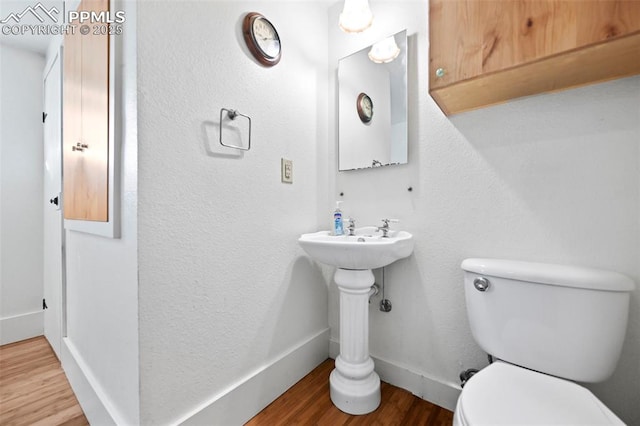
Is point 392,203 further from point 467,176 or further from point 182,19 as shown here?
point 182,19

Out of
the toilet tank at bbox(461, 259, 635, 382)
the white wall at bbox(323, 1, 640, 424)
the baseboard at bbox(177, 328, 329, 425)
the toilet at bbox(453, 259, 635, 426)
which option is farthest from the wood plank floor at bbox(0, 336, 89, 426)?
the toilet tank at bbox(461, 259, 635, 382)

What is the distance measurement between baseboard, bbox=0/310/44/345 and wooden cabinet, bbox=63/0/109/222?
1.32 metres

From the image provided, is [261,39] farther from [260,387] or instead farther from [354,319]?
[260,387]

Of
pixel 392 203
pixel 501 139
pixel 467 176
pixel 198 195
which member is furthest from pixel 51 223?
pixel 501 139

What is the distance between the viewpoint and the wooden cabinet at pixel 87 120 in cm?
95

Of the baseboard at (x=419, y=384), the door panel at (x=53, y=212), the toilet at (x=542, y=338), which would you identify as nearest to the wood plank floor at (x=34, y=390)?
the door panel at (x=53, y=212)

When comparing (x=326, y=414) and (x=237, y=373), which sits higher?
(x=237, y=373)

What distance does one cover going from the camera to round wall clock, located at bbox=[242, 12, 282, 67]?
3.76 ft

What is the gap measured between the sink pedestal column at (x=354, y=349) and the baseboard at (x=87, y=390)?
859mm

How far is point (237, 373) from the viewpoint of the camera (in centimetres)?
111

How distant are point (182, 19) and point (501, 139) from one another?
1.33 m

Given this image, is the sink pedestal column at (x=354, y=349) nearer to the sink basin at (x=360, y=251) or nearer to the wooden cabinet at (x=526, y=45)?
the sink basin at (x=360, y=251)

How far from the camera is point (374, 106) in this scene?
57.6 inches

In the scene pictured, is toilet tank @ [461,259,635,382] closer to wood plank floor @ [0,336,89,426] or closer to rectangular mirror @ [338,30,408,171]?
rectangular mirror @ [338,30,408,171]
